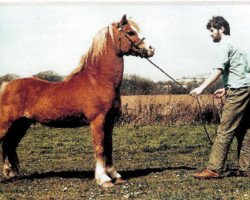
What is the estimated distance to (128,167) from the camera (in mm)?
8539

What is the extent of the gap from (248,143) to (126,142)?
18.9ft

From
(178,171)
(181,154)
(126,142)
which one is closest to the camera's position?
(178,171)

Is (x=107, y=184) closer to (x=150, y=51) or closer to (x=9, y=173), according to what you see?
(x=9, y=173)

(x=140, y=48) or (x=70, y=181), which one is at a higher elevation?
(x=140, y=48)

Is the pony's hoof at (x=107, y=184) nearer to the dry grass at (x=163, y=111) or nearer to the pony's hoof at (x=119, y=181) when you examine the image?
the pony's hoof at (x=119, y=181)

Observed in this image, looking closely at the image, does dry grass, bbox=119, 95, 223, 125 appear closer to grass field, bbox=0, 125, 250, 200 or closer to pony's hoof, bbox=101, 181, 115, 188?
grass field, bbox=0, 125, 250, 200

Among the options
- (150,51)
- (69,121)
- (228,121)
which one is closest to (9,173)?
(69,121)

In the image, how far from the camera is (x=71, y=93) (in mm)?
6891

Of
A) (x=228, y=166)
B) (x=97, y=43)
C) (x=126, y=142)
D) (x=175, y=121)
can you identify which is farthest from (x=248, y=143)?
(x=175, y=121)

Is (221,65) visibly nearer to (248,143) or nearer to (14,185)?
(248,143)

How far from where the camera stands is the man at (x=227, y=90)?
6.66 metres

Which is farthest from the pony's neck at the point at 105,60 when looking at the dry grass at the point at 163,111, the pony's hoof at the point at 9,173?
the dry grass at the point at 163,111

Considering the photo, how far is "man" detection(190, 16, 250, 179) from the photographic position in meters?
6.66

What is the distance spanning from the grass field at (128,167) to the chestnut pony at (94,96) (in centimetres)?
59
